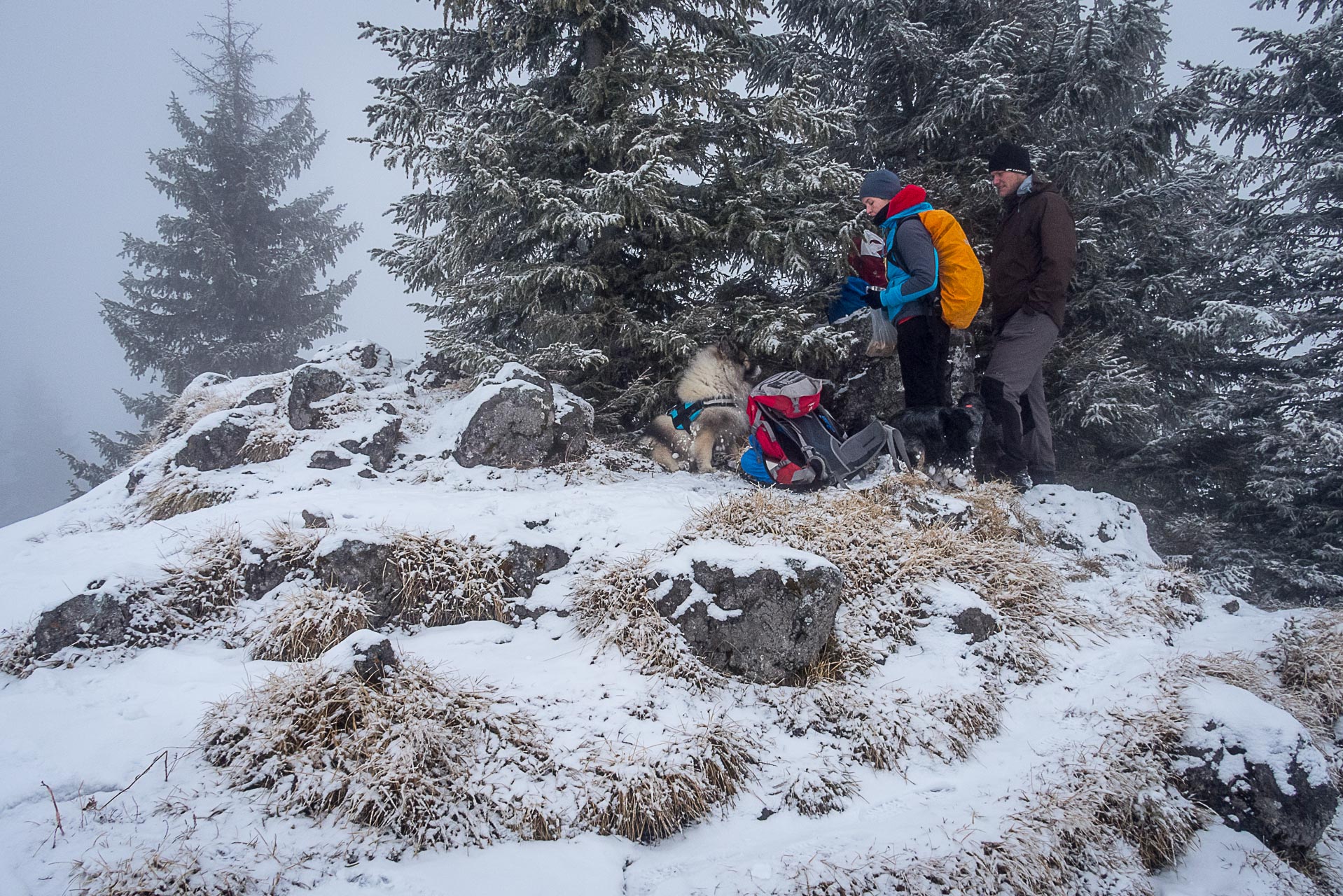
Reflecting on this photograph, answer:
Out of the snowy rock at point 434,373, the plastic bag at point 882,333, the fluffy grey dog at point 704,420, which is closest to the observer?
the plastic bag at point 882,333

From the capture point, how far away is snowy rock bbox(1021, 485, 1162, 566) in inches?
203

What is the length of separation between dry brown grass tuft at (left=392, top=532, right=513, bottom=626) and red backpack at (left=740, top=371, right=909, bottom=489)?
8.10 ft

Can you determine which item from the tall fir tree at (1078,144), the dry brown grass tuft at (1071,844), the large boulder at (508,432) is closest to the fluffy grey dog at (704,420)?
the large boulder at (508,432)

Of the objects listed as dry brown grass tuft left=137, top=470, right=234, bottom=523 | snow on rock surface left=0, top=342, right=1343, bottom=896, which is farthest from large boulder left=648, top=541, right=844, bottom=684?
dry brown grass tuft left=137, top=470, right=234, bottom=523

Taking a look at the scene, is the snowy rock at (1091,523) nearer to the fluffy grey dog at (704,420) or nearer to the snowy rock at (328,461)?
the fluffy grey dog at (704,420)

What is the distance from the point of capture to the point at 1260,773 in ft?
8.84

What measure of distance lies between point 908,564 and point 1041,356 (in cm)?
270

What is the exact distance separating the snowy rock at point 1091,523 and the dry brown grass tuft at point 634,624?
3.73 metres

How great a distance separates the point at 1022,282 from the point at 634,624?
4.55m

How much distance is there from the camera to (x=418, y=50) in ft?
A: 21.2

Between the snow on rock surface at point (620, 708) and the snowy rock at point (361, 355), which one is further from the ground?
the snowy rock at point (361, 355)

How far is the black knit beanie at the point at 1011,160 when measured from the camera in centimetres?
521

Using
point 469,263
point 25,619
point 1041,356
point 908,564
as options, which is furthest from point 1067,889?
point 469,263

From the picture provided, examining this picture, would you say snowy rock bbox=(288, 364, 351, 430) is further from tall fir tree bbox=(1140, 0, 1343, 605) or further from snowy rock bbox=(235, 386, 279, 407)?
tall fir tree bbox=(1140, 0, 1343, 605)
